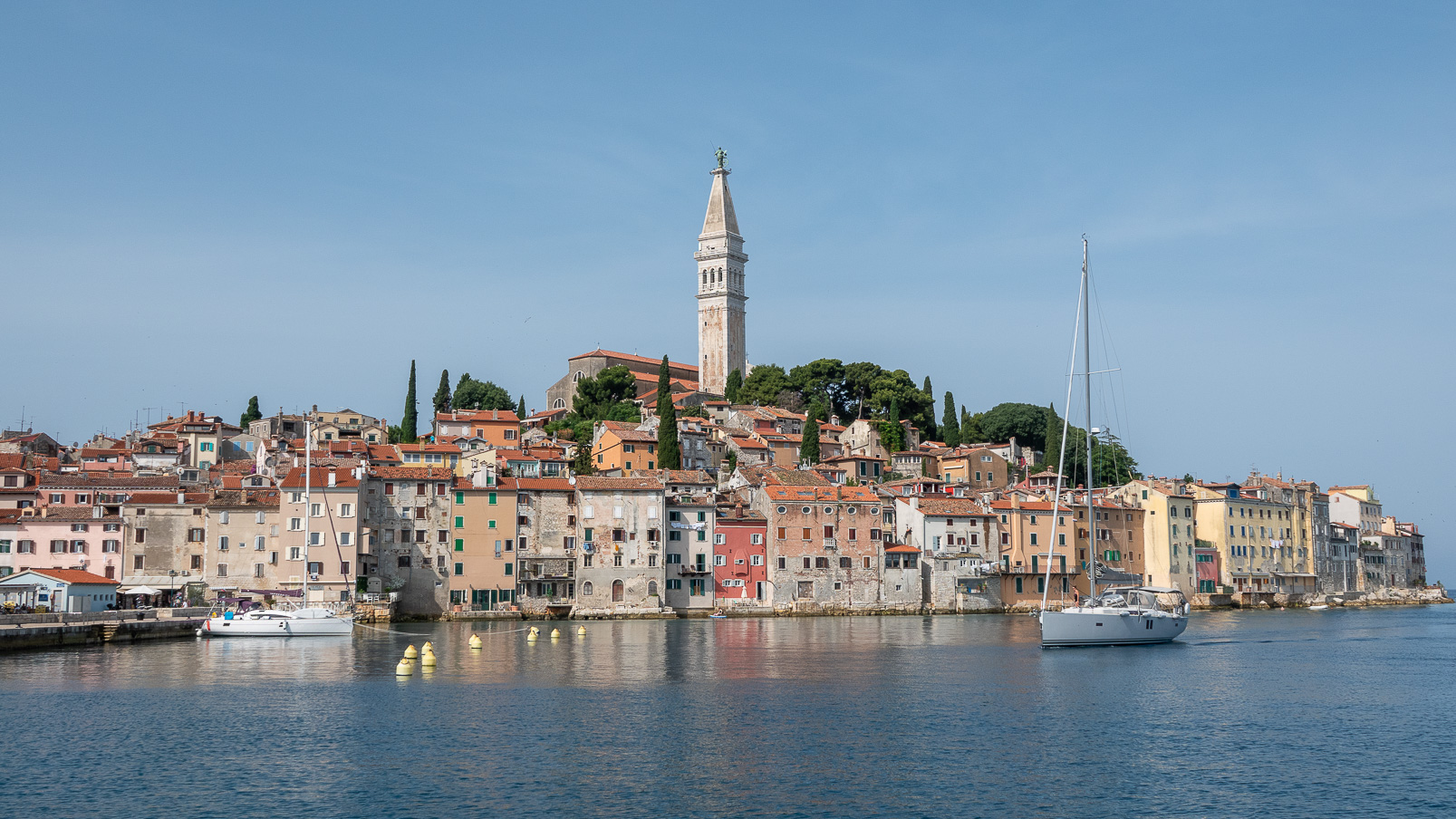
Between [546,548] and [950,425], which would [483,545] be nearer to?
[546,548]

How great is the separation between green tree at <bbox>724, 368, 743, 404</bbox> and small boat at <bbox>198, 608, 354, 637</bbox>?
7507 centimetres

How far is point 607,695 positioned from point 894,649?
808 inches

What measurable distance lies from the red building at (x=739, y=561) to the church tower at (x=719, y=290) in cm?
6830

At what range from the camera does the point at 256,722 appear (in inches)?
1369

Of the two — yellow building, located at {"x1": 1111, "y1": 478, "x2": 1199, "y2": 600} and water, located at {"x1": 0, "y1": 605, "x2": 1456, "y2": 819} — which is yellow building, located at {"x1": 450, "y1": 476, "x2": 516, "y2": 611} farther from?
yellow building, located at {"x1": 1111, "y1": 478, "x2": 1199, "y2": 600}

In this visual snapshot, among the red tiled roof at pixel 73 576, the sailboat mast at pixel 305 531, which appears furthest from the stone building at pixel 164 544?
the sailboat mast at pixel 305 531

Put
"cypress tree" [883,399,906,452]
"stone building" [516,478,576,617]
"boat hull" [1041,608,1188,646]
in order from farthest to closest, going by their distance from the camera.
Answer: "cypress tree" [883,399,906,452]
"stone building" [516,478,576,617]
"boat hull" [1041,608,1188,646]

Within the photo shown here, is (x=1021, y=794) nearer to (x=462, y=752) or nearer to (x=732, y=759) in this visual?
(x=732, y=759)

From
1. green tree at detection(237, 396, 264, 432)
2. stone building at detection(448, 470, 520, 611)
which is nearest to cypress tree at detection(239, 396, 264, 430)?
green tree at detection(237, 396, 264, 432)

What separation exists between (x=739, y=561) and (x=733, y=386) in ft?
186

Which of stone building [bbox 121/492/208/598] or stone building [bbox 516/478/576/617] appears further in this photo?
stone building [bbox 516/478/576/617]

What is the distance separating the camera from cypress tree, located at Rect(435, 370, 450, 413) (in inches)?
4872

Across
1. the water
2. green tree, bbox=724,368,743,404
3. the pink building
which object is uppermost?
green tree, bbox=724,368,743,404

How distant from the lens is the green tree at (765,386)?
132 metres
